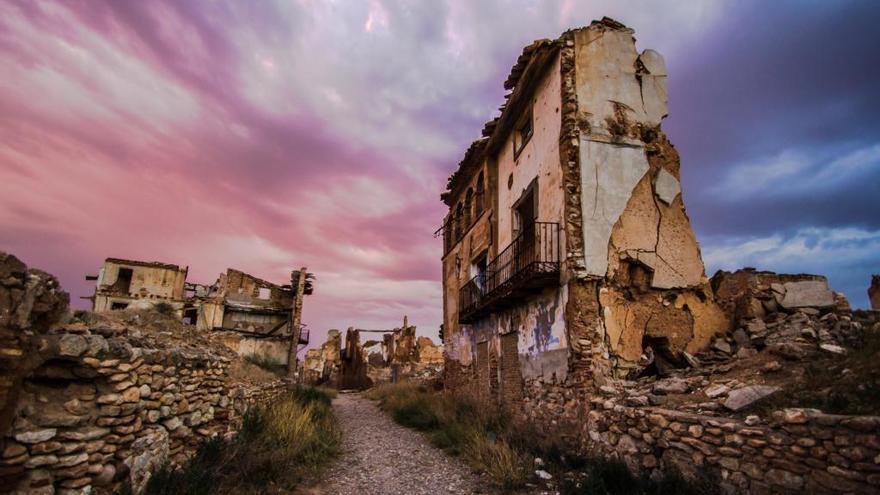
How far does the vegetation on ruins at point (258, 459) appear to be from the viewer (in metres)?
4.67

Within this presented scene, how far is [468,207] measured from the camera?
664 inches

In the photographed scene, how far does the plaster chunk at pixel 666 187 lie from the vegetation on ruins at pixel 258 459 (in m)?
8.64

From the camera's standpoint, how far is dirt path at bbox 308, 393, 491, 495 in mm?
6430

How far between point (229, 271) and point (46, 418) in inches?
1019

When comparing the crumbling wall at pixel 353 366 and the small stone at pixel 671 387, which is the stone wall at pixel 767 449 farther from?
the crumbling wall at pixel 353 366

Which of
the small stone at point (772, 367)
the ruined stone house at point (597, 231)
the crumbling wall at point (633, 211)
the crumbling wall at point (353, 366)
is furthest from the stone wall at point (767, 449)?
the crumbling wall at point (353, 366)

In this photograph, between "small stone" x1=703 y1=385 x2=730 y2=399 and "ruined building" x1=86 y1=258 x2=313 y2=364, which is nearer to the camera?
"small stone" x1=703 y1=385 x2=730 y2=399

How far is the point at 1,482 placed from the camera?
298 centimetres

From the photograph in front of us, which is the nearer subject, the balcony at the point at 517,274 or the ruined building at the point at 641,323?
the ruined building at the point at 641,323

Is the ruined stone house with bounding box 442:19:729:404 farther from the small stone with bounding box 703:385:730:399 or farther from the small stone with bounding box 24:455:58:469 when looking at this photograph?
Result: the small stone with bounding box 24:455:58:469

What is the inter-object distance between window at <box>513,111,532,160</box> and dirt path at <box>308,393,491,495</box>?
8152 millimetres

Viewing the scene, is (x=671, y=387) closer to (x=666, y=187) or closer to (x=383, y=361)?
(x=666, y=187)

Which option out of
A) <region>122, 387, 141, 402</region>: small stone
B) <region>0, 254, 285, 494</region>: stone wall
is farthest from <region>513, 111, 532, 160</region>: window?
<region>122, 387, 141, 402</region>: small stone

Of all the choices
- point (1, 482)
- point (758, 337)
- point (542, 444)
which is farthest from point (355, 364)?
point (1, 482)
